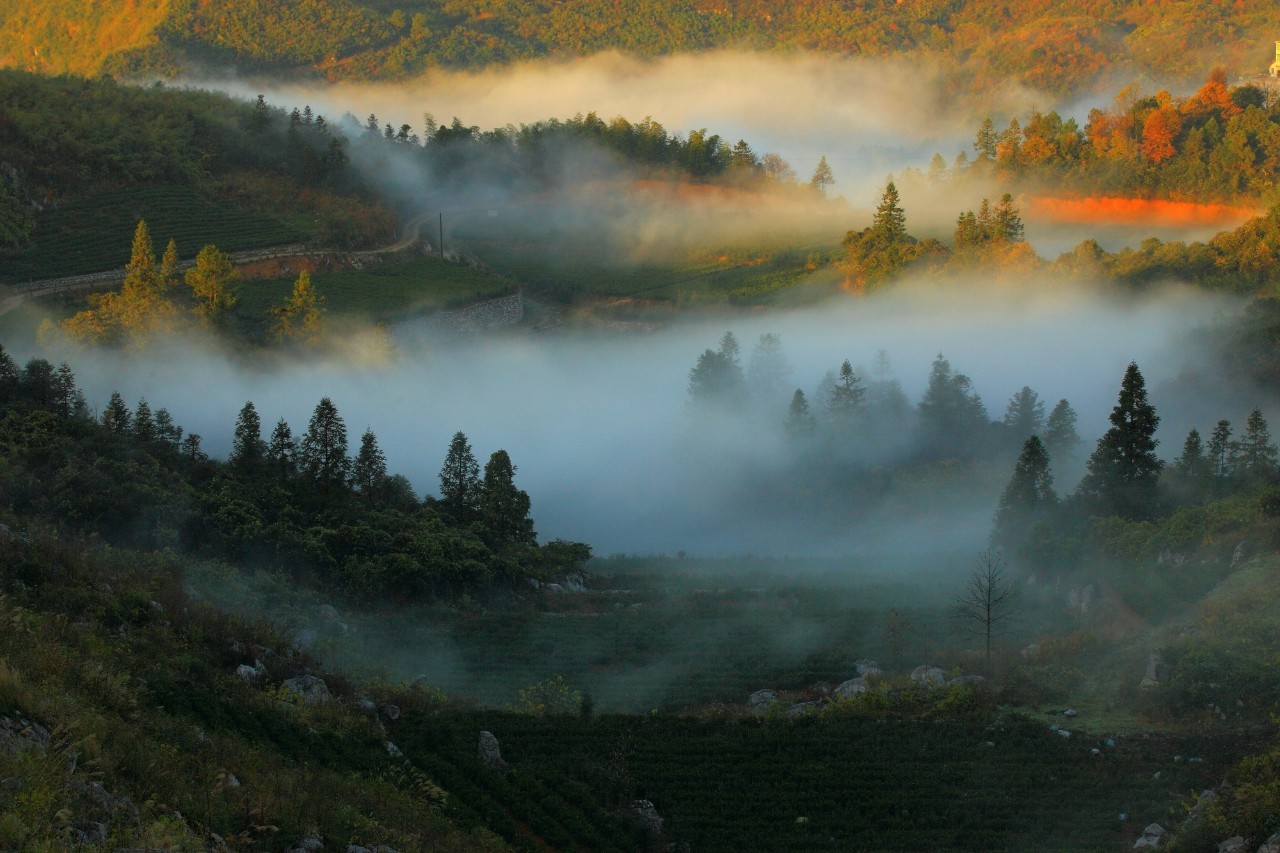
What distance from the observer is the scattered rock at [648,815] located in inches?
730

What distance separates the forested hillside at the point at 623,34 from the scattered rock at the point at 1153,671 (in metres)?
90.3

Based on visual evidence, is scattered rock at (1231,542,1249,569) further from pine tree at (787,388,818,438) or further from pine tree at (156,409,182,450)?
pine tree at (156,409,182,450)

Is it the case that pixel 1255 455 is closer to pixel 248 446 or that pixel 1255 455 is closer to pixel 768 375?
pixel 768 375

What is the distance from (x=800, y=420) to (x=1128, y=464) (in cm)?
1439

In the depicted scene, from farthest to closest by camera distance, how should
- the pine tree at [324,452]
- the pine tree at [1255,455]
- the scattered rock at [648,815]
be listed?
1. the pine tree at [1255,455]
2. the pine tree at [324,452]
3. the scattered rock at [648,815]

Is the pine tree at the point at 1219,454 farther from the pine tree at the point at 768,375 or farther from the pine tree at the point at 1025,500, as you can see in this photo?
the pine tree at the point at 768,375

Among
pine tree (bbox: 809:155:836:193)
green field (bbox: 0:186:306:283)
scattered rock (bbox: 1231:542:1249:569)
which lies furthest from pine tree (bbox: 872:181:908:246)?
scattered rock (bbox: 1231:542:1249:569)

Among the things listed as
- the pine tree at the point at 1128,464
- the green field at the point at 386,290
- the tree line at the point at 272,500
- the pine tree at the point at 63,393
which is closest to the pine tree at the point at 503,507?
the tree line at the point at 272,500

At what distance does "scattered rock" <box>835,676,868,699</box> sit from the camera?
75.0 feet

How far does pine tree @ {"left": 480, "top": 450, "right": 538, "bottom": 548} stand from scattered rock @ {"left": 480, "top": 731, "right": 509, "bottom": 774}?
13637 millimetres

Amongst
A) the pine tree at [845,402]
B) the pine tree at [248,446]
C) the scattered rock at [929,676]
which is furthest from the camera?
the pine tree at [845,402]

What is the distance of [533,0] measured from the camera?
140 metres

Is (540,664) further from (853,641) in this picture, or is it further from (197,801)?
(197,801)

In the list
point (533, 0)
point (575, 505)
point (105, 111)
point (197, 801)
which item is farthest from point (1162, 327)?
point (533, 0)
